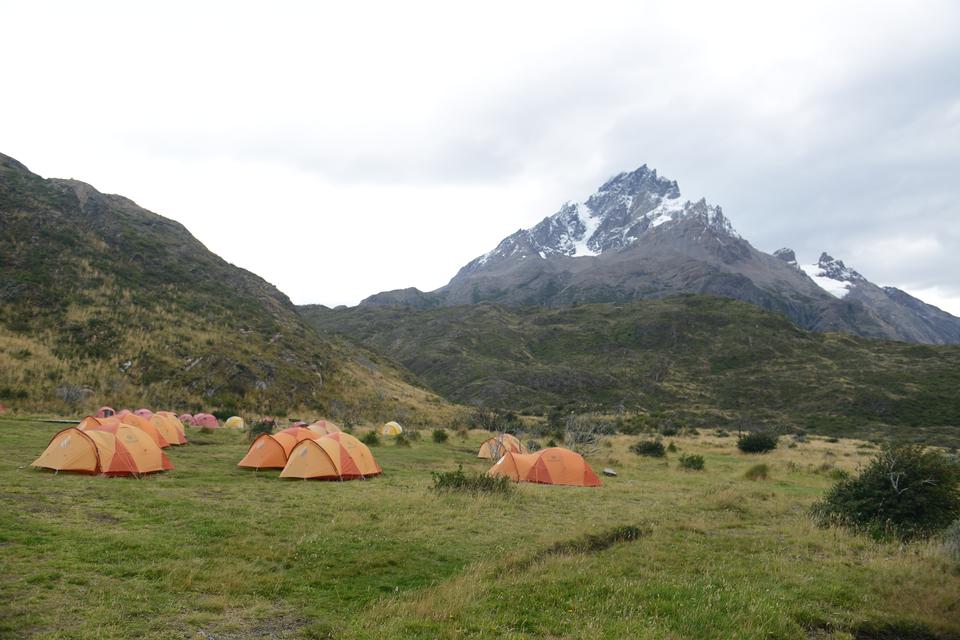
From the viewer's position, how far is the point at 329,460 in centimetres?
1881

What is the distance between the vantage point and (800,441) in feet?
147

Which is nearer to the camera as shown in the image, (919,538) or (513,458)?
(919,538)

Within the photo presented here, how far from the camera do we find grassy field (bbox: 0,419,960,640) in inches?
274

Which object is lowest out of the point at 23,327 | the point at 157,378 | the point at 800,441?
the point at 800,441

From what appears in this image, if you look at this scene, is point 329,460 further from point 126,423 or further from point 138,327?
point 138,327

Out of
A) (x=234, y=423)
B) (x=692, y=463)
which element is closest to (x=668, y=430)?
(x=692, y=463)

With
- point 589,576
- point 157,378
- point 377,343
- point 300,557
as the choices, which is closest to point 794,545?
point 589,576

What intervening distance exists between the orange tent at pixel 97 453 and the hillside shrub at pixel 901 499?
18721mm

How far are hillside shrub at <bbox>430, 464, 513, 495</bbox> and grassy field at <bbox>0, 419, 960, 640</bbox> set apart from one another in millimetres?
627

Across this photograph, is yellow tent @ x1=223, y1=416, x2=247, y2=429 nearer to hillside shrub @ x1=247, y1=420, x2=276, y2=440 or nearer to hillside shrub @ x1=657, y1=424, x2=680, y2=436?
hillside shrub @ x1=247, y1=420, x2=276, y2=440

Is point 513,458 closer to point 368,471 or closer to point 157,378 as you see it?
point 368,471

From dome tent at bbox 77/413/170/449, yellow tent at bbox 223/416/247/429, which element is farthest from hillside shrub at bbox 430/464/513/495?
yellow tent at bbox 223/416/247/429

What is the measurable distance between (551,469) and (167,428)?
1657 centimetres

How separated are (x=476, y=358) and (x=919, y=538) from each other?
10800cm
